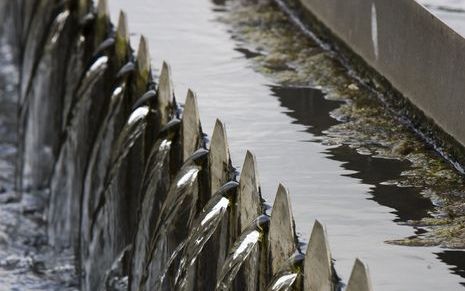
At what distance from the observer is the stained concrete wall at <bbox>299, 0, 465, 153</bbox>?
200 inches

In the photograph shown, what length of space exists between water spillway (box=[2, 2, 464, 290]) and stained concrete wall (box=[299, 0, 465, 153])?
368mm

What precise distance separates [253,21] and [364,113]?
2.27 metres

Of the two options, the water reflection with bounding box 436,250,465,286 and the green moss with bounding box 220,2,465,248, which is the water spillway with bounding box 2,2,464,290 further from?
the water reflection with bounding box 436,250,465,286

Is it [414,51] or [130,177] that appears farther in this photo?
[130,177]

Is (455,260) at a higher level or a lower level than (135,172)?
higher

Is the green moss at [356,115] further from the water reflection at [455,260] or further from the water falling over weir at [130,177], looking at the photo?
the water falling over weir at [130,177]

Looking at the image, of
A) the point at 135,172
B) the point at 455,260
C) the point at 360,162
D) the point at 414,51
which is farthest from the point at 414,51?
the point at 455,260

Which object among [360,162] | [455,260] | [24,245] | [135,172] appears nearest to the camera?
[455,260]

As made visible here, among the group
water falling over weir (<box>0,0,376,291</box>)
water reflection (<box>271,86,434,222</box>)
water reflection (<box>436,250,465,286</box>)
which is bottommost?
water falling over weir (<box>0,0,376,291</box>)

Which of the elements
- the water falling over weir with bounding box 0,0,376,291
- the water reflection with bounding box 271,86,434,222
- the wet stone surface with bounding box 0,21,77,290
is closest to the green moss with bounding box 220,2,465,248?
the water reflection with bounding box 271,86,434,222

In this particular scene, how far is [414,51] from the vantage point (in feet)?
18.5

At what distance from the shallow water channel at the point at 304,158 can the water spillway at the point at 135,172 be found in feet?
→ 0.07

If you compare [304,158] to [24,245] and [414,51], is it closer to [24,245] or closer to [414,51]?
[414,51]

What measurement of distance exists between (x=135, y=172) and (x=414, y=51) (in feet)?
5.05
